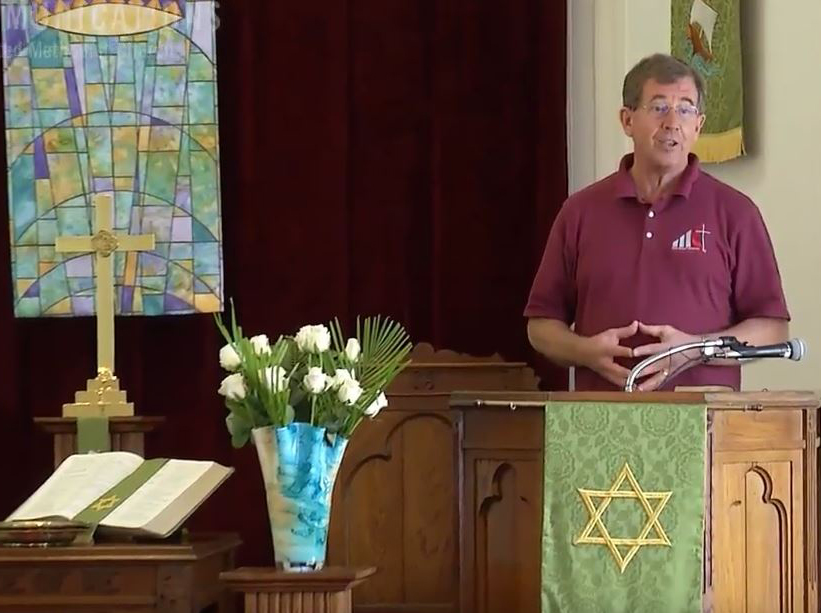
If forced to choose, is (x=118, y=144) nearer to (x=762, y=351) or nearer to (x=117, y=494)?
(x=117, y=494)

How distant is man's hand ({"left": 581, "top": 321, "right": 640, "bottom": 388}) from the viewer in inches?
121

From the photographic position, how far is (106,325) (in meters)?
4.18

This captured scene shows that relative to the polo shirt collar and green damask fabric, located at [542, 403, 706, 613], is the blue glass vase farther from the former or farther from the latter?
the polo shirt collar

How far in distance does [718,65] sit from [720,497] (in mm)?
1948

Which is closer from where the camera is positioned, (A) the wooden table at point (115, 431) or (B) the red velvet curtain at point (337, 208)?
(A) the wooden table at point (115, 431)

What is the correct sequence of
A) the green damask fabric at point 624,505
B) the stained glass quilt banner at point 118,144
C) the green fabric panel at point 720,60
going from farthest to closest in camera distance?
the stained glass quilt banner at point 118,144 < the green fabric panel at point 720,60 < the green damask fabric at point 624,505

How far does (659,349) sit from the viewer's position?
2.99 m

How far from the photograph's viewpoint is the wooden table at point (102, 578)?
2947 millimetres

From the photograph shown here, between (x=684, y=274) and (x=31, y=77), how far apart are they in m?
2.77

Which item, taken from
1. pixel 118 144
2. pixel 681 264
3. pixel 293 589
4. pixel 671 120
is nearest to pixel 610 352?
pixel 681 264

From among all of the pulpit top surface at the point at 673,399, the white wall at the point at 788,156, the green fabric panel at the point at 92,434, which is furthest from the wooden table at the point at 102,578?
the white wall at the point at 788,156

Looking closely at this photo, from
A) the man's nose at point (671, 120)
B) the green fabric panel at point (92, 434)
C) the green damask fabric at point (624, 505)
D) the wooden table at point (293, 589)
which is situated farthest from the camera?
the green fabric panel at point (92, 434)

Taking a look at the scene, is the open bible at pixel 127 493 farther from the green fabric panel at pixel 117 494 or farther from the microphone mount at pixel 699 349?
the microphone mount at pixel 699 349

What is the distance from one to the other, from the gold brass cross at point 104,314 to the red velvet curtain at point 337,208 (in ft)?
2.90
